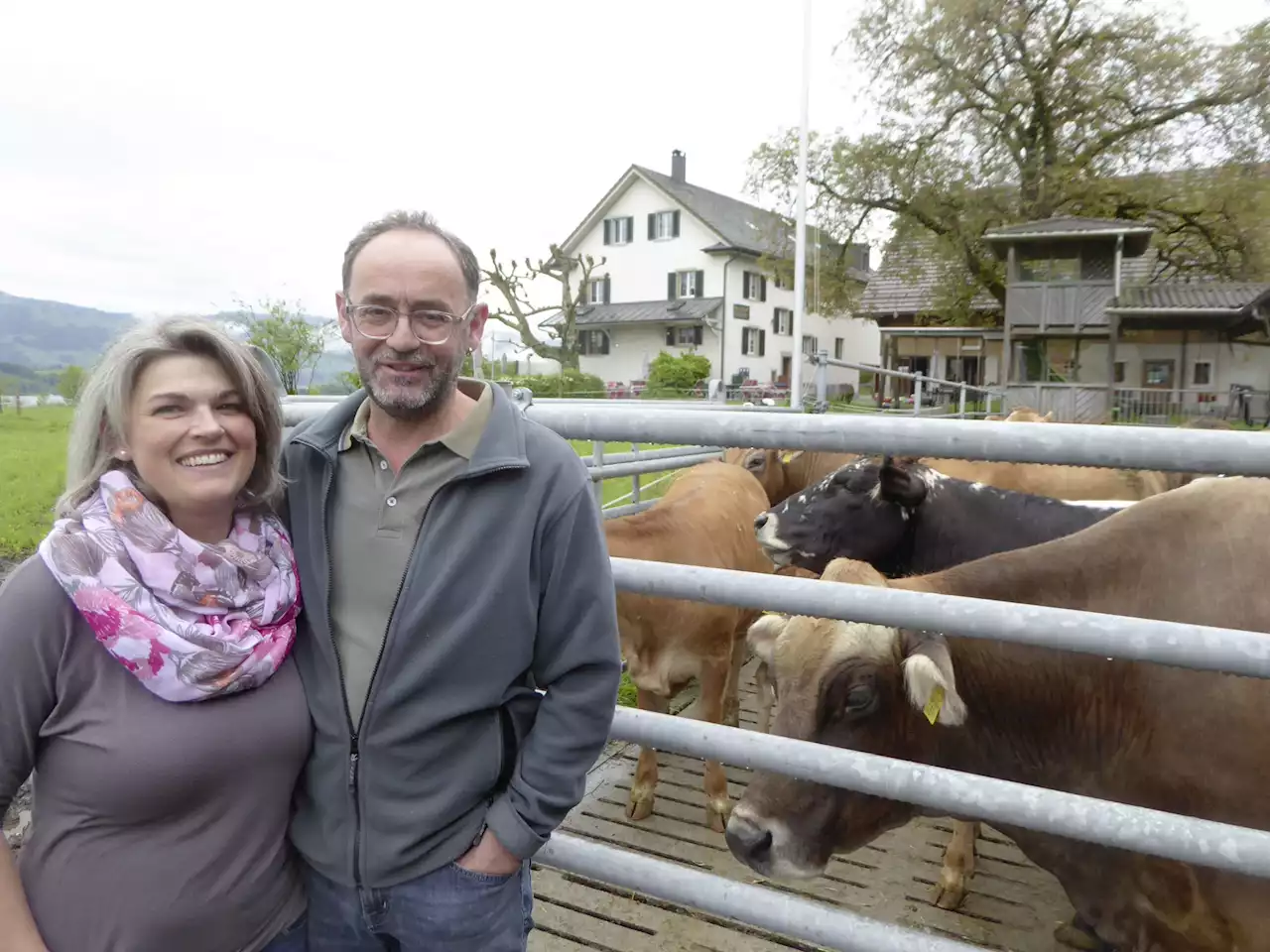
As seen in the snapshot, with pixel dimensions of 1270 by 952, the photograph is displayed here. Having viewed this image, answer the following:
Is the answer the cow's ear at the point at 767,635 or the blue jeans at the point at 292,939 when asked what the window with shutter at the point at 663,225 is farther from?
the blue jeans at the point at 292,939

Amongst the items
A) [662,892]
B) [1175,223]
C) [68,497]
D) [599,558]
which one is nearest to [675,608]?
[662,892]

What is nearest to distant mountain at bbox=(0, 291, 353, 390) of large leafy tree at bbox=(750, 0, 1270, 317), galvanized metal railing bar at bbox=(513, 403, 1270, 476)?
galvanized metal railing bar at bbox=(513, 403, 1270, 476)

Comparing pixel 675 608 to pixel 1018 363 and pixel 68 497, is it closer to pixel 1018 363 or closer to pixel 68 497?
pixel 68 497

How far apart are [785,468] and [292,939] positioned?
20.5 ft

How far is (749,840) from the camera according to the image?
2.28 m

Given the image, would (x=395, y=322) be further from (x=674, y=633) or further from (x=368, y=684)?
(x=674, y=633)

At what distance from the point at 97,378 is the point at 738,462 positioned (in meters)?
5.96

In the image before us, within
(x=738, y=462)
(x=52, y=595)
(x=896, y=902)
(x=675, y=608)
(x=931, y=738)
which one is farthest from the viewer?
(x=738, y=462)

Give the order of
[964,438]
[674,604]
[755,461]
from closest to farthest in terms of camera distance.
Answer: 1. [964,438]
2. [674,604]
3. [755,461]

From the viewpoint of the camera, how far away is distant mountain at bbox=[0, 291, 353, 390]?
1646 millimetres

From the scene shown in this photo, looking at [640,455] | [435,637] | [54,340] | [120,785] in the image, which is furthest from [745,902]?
[54,340]

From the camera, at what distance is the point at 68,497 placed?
153 cm

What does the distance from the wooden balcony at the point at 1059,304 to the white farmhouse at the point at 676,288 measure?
13.4 m

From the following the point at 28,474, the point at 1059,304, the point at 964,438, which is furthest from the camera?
the point at 1059,304
